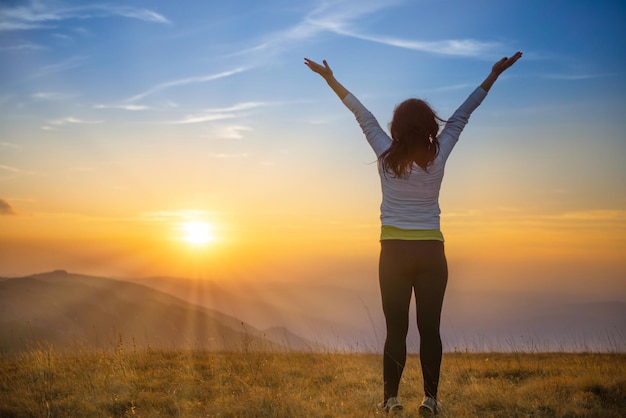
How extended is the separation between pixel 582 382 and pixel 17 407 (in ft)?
24.4

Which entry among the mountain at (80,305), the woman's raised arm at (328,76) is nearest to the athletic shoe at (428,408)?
the woman's raised arm at (328,76)

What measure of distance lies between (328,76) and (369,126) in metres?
0.81

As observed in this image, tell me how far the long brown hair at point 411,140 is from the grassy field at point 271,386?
2.68 metres

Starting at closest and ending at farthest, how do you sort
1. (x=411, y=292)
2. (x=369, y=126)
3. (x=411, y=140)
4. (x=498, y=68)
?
(x=411, y=140), (x=411, y=292), (x=369, y=126), (x=498, y=68)

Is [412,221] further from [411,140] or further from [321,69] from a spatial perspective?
[321,69]

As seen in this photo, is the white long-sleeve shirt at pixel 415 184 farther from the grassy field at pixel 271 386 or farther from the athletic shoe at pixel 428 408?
the grassy field at pixel 271 386

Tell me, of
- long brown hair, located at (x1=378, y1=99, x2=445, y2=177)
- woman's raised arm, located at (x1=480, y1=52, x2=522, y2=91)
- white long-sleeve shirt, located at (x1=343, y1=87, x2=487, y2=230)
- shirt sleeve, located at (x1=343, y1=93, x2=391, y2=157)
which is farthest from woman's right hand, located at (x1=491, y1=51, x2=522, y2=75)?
shirt sleeve, located at (x1=343, y1=93, x2=391, y2=157)

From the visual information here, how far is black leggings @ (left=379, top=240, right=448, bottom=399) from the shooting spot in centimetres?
541

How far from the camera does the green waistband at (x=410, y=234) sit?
5398mm

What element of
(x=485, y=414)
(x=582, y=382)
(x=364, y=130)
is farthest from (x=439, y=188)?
(x=582, y=382)

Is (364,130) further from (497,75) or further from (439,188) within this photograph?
(497,75)

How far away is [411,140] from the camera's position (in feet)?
17.6

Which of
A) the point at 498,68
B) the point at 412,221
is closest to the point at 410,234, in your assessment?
the point at 412,221

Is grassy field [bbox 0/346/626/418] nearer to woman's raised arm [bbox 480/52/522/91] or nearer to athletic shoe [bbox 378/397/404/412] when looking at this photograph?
athletic shoe [bbox 378/397/404/412]
